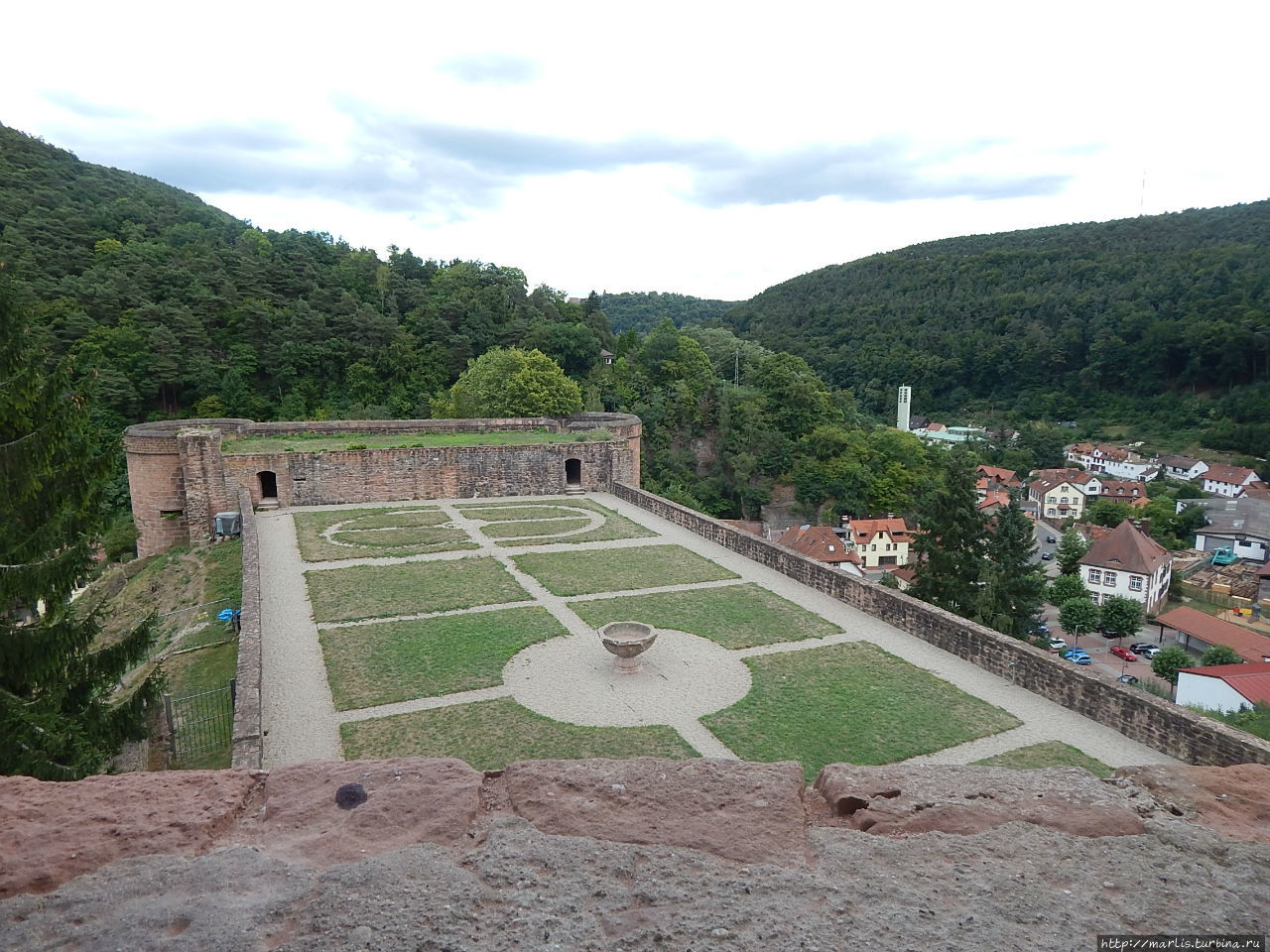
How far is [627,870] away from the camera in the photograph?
7.59ft

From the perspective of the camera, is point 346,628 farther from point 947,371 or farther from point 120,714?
point 947,371

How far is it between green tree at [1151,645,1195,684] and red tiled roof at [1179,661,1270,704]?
7434 millimetres

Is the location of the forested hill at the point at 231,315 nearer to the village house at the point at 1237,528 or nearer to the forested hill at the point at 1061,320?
the village house at the point at 1237,528

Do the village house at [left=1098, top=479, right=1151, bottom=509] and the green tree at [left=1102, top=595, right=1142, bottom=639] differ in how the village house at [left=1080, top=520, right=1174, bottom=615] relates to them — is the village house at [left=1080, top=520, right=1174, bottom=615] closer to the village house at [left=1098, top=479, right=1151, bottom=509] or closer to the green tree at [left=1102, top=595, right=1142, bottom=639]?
the green tree at [left=1102, top=595, right=1142, bottom=639]

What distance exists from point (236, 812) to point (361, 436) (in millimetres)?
25999

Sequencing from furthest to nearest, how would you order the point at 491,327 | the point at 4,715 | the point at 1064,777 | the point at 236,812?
1. the point at 491,327
2. the point at 4,715
3. the point at 1064,777
4. the point at 236,812

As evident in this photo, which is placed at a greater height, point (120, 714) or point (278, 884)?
point (278, 884)

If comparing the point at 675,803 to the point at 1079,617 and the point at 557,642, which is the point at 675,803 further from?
the point at 1079,617

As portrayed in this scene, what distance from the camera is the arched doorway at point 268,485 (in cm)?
2258

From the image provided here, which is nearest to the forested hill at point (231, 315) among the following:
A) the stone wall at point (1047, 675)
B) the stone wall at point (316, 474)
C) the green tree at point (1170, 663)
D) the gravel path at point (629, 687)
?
the stone wall at point (316, 474)

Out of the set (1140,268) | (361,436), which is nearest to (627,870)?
(361,436)

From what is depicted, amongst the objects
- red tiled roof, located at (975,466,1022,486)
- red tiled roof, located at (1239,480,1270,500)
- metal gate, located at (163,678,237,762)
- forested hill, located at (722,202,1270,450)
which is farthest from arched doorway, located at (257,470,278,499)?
forested hill, located at (722,202,1270,450)

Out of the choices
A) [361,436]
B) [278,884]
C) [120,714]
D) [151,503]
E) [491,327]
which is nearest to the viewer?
[278,884]

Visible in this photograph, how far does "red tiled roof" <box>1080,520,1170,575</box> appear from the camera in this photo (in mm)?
41250
